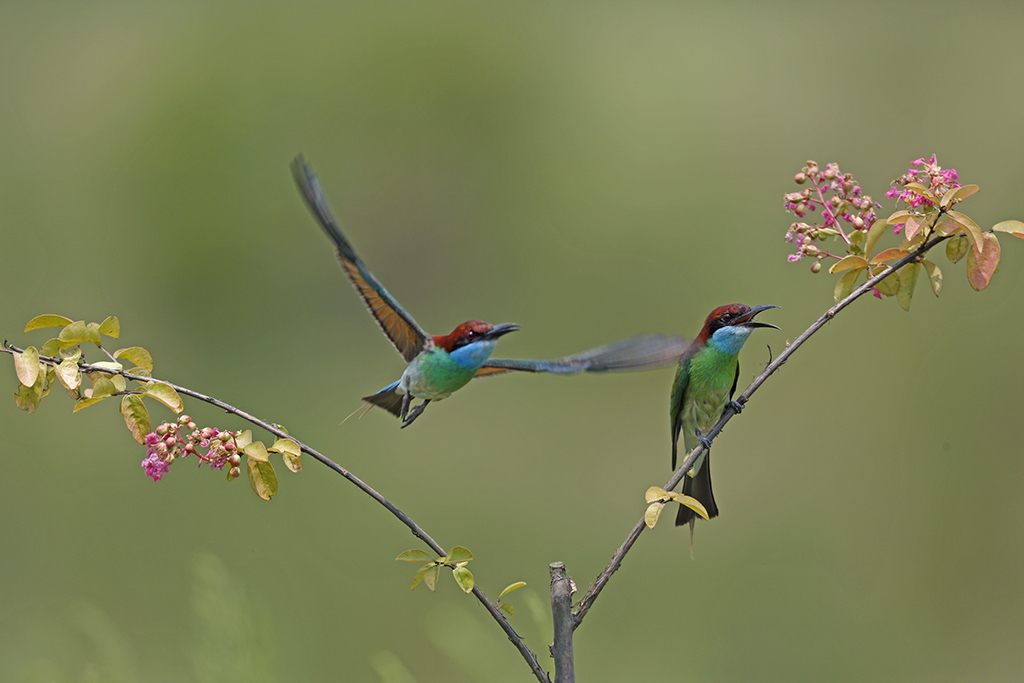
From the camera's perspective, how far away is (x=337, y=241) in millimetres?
982

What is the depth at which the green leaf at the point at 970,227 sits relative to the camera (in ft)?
2.99

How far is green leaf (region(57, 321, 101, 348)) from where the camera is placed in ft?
2.90

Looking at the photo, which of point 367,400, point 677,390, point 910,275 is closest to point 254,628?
point 367,400

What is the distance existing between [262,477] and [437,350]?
1.02ft

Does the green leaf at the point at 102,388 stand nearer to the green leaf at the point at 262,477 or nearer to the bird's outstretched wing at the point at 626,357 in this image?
the green leaf at the point at 262,477

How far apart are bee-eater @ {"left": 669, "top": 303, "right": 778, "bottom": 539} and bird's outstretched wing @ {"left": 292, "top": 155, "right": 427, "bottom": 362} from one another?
47 cm

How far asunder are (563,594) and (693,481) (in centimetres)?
65

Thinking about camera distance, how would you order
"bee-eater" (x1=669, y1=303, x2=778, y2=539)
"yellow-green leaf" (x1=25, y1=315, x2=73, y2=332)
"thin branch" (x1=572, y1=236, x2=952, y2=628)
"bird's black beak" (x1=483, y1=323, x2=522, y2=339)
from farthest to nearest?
"bee-eater" (x1=669, y1=303, x2=778, y2=539) < "bird's black beak" (x1=483, y1=323, x2=522, y2=339) < "yellow-green leaf" (x1=25, y1=315, x2=73, y2=332) < "thin branch" (x1=572, y1=236, x2=952, y2=628)

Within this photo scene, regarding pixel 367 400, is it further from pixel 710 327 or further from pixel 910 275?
pixel 910 275

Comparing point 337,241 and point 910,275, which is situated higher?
point 337,241

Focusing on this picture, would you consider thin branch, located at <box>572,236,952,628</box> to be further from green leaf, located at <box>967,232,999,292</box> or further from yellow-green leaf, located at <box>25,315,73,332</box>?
yellow-green leaf, located at <box>25,315,73,332</box>

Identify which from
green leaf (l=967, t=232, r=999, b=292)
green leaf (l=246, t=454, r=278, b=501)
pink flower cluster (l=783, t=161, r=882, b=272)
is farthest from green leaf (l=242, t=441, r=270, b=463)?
green leaf (l=967, t=232, r=999, b=292)

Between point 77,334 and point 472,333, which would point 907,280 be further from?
point 77,334

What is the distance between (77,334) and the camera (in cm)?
89
